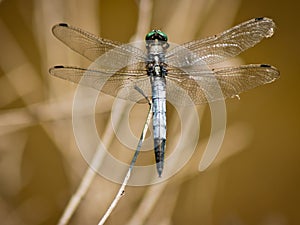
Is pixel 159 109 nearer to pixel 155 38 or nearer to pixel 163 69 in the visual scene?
pixel 163 69

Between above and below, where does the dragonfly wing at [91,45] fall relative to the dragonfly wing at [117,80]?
above

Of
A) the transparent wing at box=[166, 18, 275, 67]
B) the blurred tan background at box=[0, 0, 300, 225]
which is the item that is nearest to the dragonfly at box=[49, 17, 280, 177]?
the transparent wing at box=[166, 18, 275, 67]

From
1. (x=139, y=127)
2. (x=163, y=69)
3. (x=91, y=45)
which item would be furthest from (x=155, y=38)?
(x=139, y=127)

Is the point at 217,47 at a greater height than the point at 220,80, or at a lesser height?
greater

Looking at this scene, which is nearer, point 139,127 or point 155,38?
point 155,38

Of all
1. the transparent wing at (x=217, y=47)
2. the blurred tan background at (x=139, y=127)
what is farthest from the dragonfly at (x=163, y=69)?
the blurred tan background at (x=139, y=127)

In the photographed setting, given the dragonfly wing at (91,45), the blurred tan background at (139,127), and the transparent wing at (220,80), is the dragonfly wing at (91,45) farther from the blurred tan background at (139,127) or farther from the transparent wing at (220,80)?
the blurred tan background at (139,127)

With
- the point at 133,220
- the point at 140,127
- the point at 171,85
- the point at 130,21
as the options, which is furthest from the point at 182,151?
the point at 130,21
